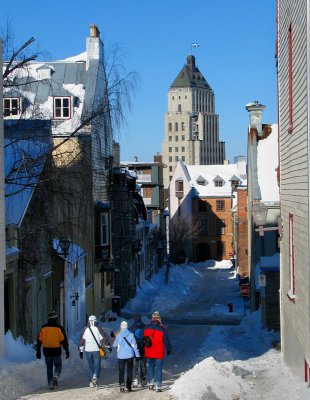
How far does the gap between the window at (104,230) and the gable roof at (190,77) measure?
530 feet

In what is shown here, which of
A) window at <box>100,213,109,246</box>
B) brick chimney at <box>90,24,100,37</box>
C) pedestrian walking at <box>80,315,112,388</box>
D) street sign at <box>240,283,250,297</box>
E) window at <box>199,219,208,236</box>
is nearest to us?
pedestrian walking at <box>80,315,112,388</box>

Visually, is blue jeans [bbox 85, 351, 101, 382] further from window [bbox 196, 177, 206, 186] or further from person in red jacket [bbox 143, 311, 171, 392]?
window [bbox 196, 177, 206, 186]

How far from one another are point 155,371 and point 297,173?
14.0 feet

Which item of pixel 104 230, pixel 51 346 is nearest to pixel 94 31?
pixel 104 230

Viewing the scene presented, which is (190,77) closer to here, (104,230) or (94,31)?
(94,31)

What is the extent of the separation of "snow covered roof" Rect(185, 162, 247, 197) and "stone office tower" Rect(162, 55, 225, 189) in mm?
85674

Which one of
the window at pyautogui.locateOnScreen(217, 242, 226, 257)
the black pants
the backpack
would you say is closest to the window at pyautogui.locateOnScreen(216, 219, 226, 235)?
the window at pyautogui.locateOnScreen(217, 242, 226, 257)

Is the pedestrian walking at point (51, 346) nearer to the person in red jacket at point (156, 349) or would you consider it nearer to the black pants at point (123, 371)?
the black pants at point (123, 371)

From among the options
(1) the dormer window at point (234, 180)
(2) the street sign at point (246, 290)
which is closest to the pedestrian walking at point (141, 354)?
(2) the street sign at point (246, 290)

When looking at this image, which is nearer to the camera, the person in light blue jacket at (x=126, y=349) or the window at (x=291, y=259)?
the person in light blue jacket at (x=126, y=349)

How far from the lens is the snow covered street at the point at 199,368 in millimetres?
11797

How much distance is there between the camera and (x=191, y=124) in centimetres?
18350

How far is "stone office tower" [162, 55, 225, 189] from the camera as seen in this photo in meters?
178

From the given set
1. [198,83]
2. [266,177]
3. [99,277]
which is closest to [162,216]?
[99,277]
